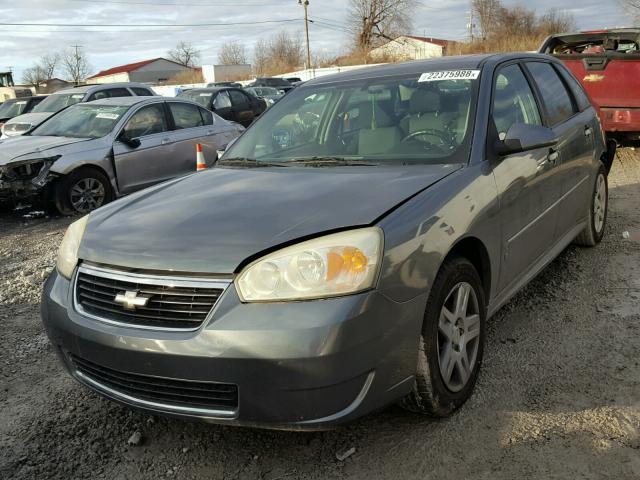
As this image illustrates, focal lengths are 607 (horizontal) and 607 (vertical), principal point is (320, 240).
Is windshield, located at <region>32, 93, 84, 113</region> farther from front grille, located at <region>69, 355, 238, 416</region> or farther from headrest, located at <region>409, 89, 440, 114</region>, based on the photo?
front grille, located at <region>69, 355, 238, 416</region>

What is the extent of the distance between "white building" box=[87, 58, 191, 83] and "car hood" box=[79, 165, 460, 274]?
86777 millimetres

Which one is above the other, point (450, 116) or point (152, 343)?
point (450, 116)

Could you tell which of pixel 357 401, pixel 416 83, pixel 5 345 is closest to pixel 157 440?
pixel 357 401

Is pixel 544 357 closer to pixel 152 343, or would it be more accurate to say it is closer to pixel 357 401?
pixel 357 401

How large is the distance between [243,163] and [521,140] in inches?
63.0

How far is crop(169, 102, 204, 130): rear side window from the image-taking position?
887 centimetres

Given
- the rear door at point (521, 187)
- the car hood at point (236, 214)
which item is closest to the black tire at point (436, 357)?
the car hood at point (236, 214)

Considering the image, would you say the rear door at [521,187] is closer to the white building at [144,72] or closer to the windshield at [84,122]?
the windshield at [84,122]

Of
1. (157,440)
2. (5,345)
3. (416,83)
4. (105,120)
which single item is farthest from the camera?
(105,120)

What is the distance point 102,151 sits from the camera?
25.8ft

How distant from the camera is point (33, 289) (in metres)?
5.02

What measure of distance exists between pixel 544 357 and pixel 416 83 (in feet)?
5.70

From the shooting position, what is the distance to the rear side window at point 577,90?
4.73 metres

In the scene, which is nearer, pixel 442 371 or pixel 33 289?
pixel 442 371
